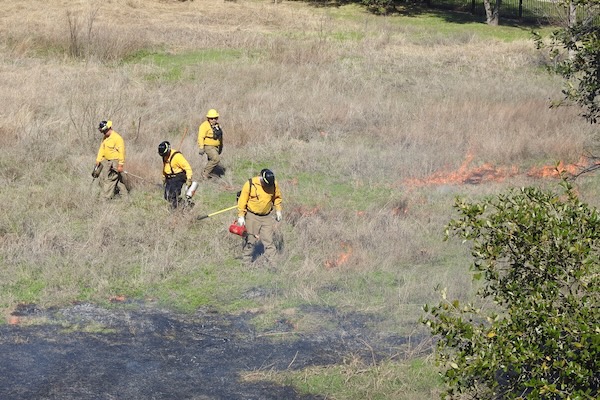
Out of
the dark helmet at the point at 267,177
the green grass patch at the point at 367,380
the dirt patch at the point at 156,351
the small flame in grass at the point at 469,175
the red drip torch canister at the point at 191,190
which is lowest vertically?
the dirt patch at the point at 156,351

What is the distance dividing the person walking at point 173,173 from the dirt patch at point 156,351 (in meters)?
3.40

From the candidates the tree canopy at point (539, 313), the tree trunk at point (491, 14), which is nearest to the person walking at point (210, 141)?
the tree canopy at point (539, 313)

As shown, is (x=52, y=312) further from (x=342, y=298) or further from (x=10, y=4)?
(x=10, y=4)

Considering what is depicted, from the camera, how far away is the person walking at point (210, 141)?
57.1ft

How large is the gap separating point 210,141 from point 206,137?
0.13 metres

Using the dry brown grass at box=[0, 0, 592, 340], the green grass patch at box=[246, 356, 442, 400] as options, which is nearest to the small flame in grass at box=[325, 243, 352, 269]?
the dry brown grass at box=[0, 0, 592, 340]

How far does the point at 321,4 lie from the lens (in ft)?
143

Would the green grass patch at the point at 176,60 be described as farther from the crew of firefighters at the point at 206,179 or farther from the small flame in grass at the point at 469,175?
the small flame in grass at the point at 469,175

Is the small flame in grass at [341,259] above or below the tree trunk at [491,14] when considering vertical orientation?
below

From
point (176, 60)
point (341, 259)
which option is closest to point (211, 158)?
point (341, 259)

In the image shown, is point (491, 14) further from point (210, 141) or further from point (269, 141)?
point (210, 141)

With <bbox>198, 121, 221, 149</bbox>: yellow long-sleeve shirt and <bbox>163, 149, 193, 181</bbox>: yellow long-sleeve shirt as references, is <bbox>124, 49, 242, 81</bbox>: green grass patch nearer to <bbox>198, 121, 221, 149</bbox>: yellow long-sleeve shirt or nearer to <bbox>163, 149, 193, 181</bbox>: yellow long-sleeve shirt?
<bbox>198, 121, 221, 149</bbox>: yellow long-sleeve shirt

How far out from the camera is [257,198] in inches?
534

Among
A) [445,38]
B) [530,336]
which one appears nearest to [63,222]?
[530,336]
